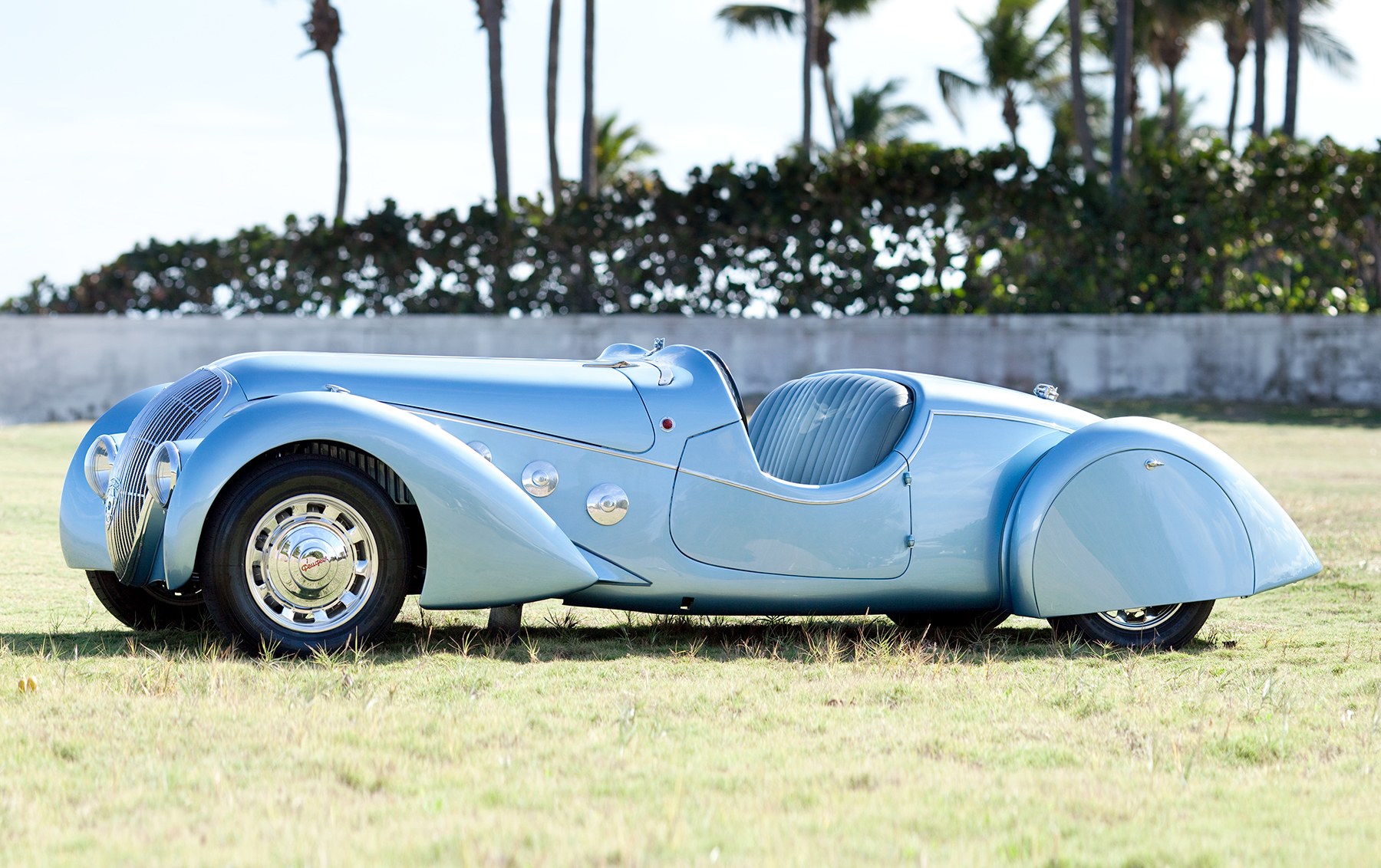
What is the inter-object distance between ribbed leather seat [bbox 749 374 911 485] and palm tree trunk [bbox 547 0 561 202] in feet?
58.8

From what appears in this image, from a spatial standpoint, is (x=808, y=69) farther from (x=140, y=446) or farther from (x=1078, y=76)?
(x=140, y=446)

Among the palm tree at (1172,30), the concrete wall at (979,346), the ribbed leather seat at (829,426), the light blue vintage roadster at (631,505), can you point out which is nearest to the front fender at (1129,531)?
the light blue vintage roadster at (631,505)

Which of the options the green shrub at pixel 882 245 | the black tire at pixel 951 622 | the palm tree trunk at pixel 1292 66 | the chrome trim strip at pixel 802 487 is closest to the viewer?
the chrome trim strip at pixel 802 487

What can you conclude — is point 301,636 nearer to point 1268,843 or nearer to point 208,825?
point 208,825

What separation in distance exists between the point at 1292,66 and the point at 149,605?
87.0 feet

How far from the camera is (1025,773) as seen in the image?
3.62 m

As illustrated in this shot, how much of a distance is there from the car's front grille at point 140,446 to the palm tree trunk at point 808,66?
857 inches

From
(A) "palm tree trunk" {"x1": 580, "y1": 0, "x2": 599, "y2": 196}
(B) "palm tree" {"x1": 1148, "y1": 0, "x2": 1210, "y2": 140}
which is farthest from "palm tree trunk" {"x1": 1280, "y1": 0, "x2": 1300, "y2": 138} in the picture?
(A) "palm tree trunk" {"x1": 580, "y1": 0, "x2": 599, "y2": 196}

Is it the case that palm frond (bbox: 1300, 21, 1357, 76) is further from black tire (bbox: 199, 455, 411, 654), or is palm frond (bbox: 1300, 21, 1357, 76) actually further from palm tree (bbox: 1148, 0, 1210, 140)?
black tire (bbox: 199, 455, 411, 654)

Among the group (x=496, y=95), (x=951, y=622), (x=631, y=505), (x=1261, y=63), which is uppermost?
(x=1261, y=63)

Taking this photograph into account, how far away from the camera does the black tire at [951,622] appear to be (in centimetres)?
599

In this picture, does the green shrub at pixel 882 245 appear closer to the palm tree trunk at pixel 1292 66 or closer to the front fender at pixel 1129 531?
the palm tree trunk at pixel 1292 66

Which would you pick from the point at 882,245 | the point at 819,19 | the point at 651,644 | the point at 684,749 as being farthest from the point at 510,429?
the point at 819,19

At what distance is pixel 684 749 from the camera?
3816mm
